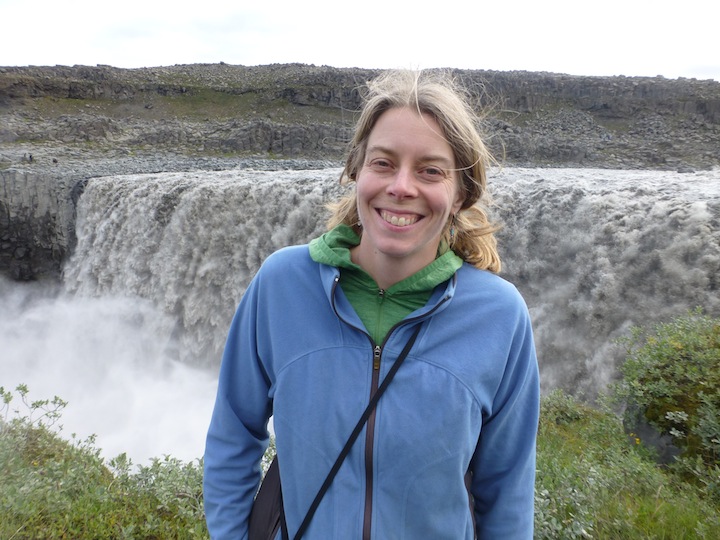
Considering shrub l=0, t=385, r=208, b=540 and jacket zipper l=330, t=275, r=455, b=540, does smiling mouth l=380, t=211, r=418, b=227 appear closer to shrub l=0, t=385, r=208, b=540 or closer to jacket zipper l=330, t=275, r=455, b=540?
jacket zipper l=330, t=275, r=455, b=540

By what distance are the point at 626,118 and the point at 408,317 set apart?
31010 mm

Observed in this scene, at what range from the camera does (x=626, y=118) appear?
28.1 metres

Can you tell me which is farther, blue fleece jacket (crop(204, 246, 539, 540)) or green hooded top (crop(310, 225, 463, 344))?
green hooded top (crop(310, 225, 463, 344))

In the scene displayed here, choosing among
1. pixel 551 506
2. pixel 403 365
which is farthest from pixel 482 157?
pixel 551 506

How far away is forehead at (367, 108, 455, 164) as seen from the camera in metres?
1.45

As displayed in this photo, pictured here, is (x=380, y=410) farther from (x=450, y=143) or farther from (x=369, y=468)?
(x=450, y=143)

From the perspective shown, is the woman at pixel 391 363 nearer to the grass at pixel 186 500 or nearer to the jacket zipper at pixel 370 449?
the jacket zipper at pixel 370 449

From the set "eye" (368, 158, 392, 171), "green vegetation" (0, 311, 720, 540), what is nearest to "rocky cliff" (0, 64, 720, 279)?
"green vegetation" (0, 311, 720, 540)

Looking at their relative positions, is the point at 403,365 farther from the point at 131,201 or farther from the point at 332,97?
the point at 332,97

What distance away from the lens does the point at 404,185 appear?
4.68 feet

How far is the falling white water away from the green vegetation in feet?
7.17

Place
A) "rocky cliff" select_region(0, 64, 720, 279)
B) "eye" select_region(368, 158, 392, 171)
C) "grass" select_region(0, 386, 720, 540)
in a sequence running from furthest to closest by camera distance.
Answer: "rocky cliff" select_region(0, 64, 720, 279) < "grass" select_region(0, 386, 720, 540) < "eye" select_region(368, 158, 392, 171)

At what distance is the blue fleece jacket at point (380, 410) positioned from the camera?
1.39m

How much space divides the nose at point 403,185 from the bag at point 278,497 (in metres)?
0.36
